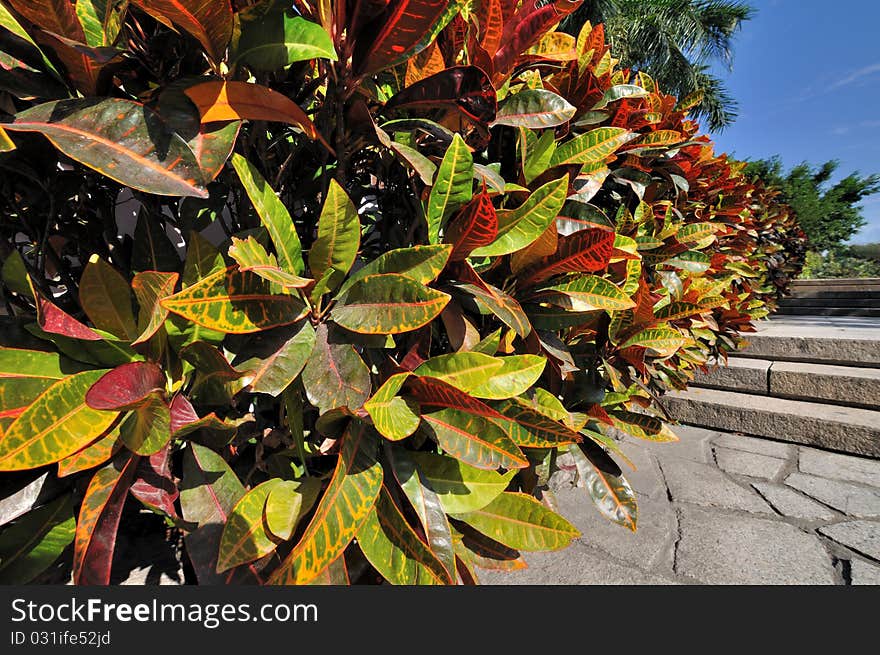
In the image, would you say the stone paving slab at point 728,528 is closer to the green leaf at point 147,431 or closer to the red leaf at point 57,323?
the green leaf at point 147,431

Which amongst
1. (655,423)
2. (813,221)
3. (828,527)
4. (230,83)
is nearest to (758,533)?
(828,527)

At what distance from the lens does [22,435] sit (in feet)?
1.64

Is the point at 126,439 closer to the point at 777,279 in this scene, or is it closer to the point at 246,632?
the point at 246,632

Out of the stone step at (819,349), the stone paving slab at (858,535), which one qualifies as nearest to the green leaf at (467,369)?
the stone paving slab at (858,535)

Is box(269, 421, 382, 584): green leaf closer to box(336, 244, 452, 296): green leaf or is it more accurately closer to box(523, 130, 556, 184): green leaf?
box(336, 244, 452, 296): green leaf

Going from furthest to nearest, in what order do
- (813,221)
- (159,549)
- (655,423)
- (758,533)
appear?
(813,221) < (758,533) < (655,423) < (159,549)

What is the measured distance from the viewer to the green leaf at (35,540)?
0.62 meters

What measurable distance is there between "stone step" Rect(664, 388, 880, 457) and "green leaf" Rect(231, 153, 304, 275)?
122 inches

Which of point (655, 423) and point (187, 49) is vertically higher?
point (187, 49)

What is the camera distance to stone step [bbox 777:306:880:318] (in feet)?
22.2

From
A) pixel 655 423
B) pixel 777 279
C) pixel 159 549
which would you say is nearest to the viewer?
pixel 159 549

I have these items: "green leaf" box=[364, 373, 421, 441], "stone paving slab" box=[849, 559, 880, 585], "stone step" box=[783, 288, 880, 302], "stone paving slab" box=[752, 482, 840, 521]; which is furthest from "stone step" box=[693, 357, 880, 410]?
"stone step" box=[783, 288, 880, 302]

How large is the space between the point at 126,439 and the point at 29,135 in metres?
0.51

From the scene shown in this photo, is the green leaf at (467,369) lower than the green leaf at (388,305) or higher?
lower
